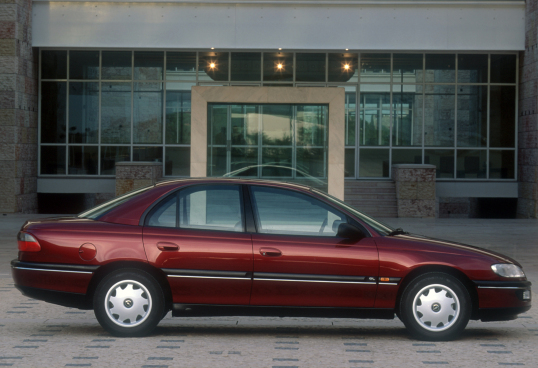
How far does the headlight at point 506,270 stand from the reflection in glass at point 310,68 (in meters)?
18.3

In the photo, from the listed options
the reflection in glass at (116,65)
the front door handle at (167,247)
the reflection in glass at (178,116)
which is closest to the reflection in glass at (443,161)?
the reflection in glass at (178,116)

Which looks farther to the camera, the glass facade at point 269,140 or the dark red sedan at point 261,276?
the glass facade at point 269,140

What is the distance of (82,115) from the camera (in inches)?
955

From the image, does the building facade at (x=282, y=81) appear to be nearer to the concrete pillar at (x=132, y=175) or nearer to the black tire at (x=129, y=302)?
the concrete pillar at (x=132, y=175)

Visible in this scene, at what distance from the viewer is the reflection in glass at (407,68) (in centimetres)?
2428

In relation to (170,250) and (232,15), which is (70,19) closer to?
(232,15)

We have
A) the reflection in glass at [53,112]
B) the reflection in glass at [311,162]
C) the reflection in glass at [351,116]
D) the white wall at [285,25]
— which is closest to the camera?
the reflection in glass at [311,162]

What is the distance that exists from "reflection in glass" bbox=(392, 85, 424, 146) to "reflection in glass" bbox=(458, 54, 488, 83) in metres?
1.47

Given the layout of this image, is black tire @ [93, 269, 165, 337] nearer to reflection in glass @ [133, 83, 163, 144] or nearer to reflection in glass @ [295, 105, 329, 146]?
reflection in glass @ [295, 105, 329, 146]

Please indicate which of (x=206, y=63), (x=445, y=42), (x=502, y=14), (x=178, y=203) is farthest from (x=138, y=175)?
(x=178, y=203)

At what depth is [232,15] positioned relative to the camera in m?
22.3

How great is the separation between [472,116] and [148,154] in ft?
35.5

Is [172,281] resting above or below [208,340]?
above

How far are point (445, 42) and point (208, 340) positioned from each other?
59.1ft
